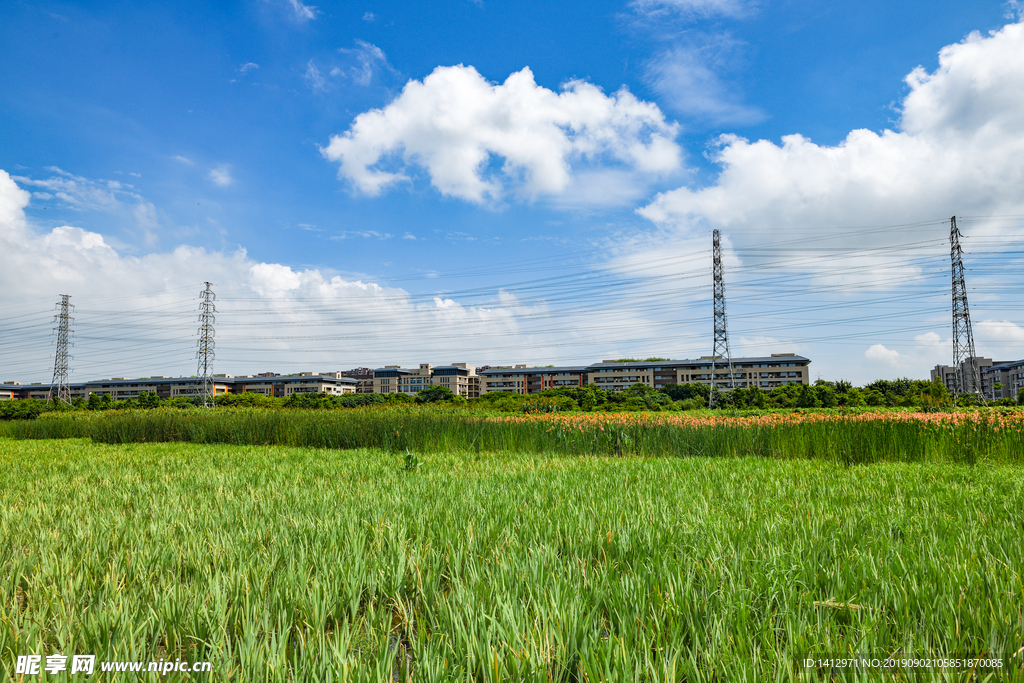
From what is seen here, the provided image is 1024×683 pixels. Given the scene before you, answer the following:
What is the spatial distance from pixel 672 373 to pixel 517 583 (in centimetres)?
11310

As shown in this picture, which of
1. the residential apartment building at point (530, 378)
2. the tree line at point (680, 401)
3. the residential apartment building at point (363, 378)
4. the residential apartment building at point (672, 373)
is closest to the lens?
the tree line at point (680, 401)

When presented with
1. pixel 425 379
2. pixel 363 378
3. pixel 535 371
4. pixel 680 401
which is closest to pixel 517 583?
pixel 680 401

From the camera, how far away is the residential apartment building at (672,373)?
10394cm

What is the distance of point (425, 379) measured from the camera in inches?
5635

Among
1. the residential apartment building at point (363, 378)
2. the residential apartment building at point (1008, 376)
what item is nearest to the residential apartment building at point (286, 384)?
the residential apartment building at point (363, 378)

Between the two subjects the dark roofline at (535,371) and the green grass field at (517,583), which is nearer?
the green grass field at (517,583)

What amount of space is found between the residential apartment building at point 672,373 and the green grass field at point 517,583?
91.9 meters

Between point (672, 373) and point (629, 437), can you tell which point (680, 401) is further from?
point (672, 373)

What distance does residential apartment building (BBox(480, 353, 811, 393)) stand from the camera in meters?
104

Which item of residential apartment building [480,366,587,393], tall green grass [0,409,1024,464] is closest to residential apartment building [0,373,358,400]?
residential apartment building [480,366,587,393]

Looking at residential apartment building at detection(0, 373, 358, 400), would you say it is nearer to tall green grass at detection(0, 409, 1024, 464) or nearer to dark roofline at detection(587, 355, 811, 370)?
dark roofline at detection(587, 355, 811, 370)

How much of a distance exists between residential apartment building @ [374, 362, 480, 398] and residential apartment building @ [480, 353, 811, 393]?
62.2 ft

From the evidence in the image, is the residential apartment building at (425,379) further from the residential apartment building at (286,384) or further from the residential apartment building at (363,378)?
the residential apartment building at (286,384)

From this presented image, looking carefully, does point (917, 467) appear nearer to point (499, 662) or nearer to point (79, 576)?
point (499, 662)
